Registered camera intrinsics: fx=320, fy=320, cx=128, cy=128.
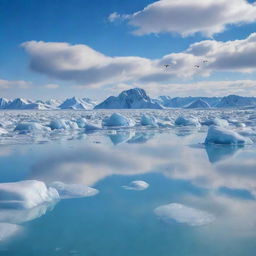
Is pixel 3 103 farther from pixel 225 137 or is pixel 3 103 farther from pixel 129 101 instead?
pixel 225 137

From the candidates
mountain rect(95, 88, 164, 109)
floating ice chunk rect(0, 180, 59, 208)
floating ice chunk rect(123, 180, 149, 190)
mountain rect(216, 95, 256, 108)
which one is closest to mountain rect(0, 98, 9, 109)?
mountain rect(95, 88, 164, 109)

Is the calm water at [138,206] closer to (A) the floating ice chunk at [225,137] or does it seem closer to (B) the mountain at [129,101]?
(A) the floating ice chunk at [225,137]

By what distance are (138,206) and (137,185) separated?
1.01 metres

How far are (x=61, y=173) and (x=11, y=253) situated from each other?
3401 millimetres

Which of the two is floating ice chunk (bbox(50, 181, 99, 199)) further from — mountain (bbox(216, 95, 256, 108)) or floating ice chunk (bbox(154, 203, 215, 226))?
mountain (bbox(216, 95, 256, 108))

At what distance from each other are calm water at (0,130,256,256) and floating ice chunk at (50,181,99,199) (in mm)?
181

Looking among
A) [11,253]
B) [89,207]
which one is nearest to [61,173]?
[89,207]

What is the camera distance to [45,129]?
16.1 m

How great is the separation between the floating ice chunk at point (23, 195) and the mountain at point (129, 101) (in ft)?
410

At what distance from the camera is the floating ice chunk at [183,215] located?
375cm

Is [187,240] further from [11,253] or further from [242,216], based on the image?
[11,253]

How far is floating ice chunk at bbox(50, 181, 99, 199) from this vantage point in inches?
189

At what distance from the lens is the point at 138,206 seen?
4.32m

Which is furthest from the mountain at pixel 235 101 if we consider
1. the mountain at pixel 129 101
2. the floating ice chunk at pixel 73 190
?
the floating ice chunk at pixel 73 190
